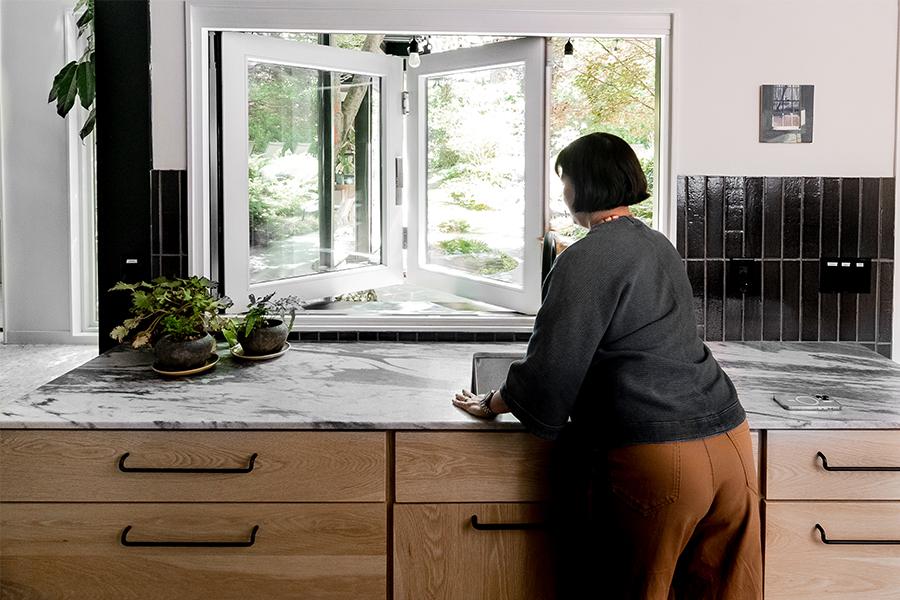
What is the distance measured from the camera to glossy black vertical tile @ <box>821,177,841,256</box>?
97.4 inches

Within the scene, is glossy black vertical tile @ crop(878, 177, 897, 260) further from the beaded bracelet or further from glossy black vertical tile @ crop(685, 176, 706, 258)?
the beaded bracelet

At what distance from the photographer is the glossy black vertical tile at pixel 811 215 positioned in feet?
8.13

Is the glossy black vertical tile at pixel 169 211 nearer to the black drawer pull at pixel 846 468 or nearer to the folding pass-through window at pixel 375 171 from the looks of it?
the folding pass-through window at pixel 375 171

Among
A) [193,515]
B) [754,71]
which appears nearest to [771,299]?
[754,71]

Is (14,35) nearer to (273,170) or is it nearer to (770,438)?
(273,170)

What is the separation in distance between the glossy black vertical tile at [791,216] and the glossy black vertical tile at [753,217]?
8 cm

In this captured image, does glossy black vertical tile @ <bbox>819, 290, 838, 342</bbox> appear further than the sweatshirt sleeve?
Yes

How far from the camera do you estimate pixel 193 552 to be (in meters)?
1.73

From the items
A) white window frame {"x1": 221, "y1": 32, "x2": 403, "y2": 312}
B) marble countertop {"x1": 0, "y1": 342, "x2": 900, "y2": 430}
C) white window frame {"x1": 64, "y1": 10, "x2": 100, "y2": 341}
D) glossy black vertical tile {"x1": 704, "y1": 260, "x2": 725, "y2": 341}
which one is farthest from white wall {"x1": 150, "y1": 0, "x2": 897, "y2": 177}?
white window frame {"x1": 64, "y1": 10, "x2": 100, "y2": 341}

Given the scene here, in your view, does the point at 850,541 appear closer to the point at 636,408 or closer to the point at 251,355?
the point at 636,408

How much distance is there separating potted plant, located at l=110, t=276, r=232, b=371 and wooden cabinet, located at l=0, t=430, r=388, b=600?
373 millimetres

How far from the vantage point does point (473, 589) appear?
175cm

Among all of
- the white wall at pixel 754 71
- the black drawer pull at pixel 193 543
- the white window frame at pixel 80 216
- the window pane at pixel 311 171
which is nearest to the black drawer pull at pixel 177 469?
the black drawer pull at pixel 193 543

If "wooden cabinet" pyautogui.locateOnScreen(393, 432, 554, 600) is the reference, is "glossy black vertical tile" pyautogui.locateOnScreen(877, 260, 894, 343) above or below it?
above
